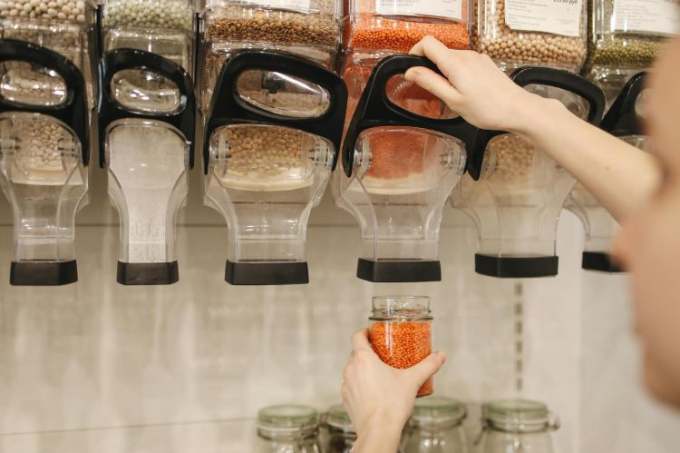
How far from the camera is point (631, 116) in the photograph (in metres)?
0.92

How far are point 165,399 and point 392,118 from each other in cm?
58

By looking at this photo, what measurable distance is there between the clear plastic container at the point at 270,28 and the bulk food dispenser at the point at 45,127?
0.45 feet

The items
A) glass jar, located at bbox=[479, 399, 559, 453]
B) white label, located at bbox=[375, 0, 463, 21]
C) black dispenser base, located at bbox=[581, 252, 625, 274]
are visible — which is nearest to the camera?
white label, located at bbox=[375, 0, 463, 21]

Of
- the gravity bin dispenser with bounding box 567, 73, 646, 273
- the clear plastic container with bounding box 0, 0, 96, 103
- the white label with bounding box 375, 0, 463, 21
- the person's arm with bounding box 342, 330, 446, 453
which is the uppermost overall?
the white label with bounding box 375, 0, 463, 21

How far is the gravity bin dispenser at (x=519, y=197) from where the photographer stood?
92cm

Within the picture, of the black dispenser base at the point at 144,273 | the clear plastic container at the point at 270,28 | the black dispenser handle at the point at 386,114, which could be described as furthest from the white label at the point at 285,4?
the black dispenser base at the point at 144,273

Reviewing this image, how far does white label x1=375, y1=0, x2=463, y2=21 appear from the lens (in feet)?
2.64

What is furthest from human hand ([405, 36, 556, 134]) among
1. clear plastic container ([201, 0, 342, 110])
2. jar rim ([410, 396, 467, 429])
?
jar rim ([410, 396, 467, 429])

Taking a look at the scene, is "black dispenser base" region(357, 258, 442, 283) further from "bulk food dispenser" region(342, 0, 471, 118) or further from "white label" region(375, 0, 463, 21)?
"white label" region(375, 0, 463, 21)

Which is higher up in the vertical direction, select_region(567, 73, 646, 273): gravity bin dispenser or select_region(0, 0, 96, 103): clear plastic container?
select_region(0, 0, 96, 103): clear plastic container

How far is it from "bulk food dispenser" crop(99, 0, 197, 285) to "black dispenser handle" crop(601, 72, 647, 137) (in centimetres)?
54

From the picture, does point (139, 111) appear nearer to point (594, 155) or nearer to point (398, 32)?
point (398, 32)

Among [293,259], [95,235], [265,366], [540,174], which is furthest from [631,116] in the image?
[95,235]

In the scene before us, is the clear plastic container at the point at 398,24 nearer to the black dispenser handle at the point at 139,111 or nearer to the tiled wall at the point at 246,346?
the black dispenser handle at the point at 139,111
